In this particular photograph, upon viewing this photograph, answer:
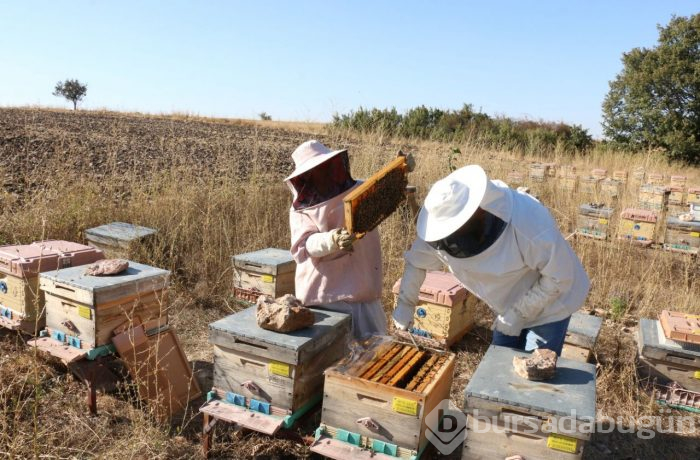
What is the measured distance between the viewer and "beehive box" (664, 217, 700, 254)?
24.7 feet

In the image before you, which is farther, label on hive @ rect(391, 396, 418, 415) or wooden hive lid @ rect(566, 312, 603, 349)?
wooden hive lid @ rect(566, 312, 603, 349)

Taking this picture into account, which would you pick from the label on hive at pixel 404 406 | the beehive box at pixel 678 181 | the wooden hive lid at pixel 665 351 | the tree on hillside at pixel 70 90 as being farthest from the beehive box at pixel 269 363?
the tree on hillside at pixel 70 90

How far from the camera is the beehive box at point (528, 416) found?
2.21m

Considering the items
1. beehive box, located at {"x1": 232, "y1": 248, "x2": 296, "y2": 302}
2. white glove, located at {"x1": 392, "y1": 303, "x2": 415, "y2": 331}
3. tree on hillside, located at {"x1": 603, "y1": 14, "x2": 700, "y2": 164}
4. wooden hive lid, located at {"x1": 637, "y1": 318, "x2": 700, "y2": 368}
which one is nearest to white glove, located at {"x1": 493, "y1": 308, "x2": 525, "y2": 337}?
white glove, located at {"x1": 392, "y1": 303, "x2": 415, "y2": 331}

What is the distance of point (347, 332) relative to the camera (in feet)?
11.1

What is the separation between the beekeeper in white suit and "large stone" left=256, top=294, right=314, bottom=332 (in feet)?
2.66

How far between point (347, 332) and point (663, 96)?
2682cm

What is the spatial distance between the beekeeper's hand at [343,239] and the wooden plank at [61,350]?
1.91 meters

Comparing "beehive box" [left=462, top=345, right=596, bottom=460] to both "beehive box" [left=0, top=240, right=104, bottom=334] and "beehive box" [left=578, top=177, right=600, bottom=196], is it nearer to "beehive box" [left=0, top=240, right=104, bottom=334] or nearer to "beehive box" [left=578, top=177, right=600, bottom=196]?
"beehive box" [left=0, top=240, right=104, bottom=334]

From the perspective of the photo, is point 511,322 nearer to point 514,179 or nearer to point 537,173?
point 514,179

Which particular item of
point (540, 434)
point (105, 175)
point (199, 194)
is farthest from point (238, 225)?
point (540, 434)

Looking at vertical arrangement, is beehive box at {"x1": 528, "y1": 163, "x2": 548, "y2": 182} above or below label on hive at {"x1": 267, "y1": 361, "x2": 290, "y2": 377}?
above

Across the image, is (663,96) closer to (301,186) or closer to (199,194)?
(199,194)

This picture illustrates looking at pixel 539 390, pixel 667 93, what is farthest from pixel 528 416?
pixel 667 93
